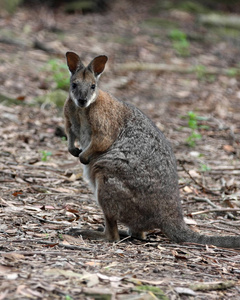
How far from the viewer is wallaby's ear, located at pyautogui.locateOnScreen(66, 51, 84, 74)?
4953mm

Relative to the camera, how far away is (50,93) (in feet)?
31.1

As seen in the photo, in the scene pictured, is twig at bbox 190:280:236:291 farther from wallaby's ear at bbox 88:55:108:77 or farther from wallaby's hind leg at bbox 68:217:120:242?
wallaby's ear at bbox 88:55:108:77

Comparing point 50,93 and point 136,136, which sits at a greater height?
point 50,93

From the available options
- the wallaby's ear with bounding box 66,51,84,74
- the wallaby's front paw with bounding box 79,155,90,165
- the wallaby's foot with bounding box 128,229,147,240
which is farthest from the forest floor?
the wallaby's ear with bounding box 66,51,84,74

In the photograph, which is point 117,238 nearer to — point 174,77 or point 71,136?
point 71,136

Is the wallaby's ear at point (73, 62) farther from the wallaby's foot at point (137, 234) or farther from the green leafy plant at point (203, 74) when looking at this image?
the green leafy plant at point (203, 74)

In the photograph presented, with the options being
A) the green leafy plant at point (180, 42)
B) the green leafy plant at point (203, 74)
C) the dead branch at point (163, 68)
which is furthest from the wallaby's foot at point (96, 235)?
the green leafy plant at point (180, 42)

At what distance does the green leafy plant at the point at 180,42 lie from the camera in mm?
14336

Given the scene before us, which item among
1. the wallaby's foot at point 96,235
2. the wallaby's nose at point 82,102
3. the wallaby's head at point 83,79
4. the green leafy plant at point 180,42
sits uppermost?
the green leafy plant at point 180,42

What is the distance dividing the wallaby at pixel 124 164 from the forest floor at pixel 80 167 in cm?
19

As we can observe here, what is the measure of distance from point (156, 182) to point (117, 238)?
656 mm

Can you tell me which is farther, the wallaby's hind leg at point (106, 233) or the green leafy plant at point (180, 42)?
the green leafy plant at point (180, 42)

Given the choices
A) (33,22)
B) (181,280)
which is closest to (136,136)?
(181,280)

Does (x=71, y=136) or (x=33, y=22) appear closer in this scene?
(x=71, y=136)
